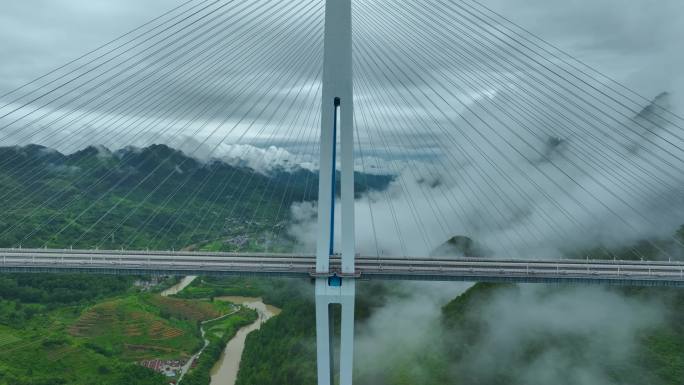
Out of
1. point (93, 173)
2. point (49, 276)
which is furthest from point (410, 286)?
point (93, 173)

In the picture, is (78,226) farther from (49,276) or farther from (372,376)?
(372,376)

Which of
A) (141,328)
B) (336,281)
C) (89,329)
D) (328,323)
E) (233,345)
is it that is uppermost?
(336,281)

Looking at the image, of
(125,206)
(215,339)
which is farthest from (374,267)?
(125,206)

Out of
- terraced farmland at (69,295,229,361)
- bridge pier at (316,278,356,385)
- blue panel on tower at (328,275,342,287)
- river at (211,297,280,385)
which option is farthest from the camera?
terraced farmland at (69,295,229,361)

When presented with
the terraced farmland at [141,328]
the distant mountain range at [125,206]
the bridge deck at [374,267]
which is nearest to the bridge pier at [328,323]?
the bridge deck at [374,267]

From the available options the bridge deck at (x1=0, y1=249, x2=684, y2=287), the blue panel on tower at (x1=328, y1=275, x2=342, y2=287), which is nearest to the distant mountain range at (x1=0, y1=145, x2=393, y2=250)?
the bridge deck at (x1=0, y1=249, x2=684, y2=287)

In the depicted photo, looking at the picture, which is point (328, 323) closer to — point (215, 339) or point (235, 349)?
point (235, 349)

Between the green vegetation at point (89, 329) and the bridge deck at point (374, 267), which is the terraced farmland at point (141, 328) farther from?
the bridge deck at point (374, 267)

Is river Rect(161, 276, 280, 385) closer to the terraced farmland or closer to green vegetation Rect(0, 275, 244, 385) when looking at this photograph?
green vegetation Rect(0, 275, 244, 385)
